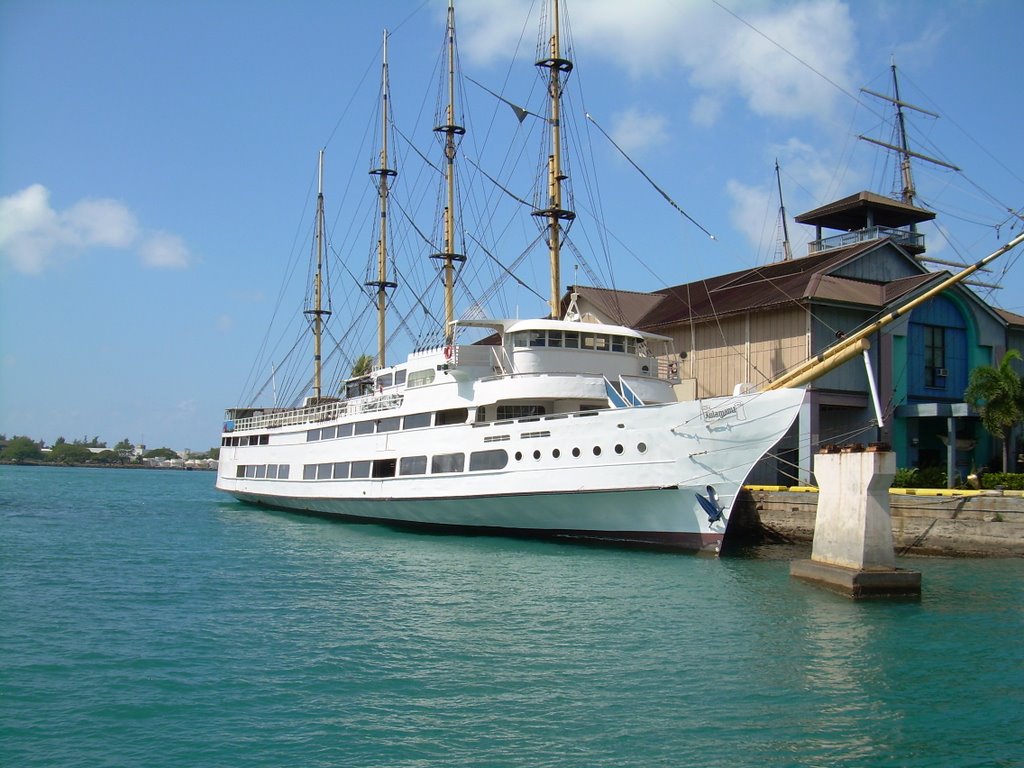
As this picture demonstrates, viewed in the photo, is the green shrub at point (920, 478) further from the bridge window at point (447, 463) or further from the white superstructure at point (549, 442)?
the bridge window at point (447, 463)

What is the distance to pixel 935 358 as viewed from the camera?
3581 centimetres

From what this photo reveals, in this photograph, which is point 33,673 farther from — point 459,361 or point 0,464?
point 0,464

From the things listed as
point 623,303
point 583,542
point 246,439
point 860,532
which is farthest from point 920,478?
point 246,439

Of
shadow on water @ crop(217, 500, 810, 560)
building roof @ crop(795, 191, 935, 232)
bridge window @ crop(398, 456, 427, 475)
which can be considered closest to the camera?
shadow on water @ crop(217, 500, 810, 560)

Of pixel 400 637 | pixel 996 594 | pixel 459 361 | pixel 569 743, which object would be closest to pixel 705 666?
pixel 569 743

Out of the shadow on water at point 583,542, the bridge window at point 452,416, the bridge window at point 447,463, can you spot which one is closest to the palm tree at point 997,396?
the shadow on water at point 583,542

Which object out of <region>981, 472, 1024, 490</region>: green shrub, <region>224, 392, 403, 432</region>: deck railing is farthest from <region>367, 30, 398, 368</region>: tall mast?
<region>981, 472, 1024, 490</region>: green shrub

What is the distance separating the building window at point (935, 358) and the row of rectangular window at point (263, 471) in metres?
27.1

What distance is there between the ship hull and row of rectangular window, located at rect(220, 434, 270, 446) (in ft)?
49.0

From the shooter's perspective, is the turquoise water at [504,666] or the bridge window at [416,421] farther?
the bridge window at [416,421]

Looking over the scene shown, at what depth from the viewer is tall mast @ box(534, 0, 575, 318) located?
1319 inches

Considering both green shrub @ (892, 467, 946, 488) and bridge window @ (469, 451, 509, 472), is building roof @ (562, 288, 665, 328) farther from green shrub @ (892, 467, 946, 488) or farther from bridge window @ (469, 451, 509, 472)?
bridge window @ (469, 451, 509, 472)

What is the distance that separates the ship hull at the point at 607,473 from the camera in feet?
76.2

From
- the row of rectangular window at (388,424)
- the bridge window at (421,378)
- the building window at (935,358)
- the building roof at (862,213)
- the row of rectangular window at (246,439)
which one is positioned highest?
the building roof at (862,213)
